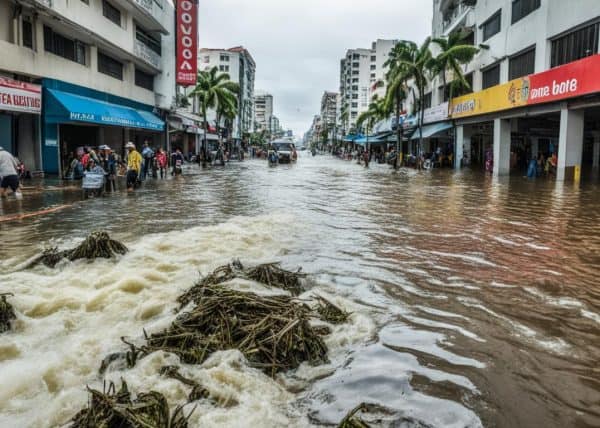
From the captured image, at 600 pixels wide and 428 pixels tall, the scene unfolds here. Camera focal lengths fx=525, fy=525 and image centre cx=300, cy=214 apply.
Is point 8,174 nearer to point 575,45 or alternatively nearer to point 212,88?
point 575,45

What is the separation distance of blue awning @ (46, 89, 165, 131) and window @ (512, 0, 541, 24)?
76.4 feet

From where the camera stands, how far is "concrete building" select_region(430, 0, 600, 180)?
76.9 feet

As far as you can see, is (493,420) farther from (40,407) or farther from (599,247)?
(599,247)

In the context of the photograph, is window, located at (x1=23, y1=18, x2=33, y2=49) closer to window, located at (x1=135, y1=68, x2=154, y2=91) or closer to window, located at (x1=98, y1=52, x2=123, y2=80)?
window, located at (x1=98, y1=52, x2=123, y2=80)

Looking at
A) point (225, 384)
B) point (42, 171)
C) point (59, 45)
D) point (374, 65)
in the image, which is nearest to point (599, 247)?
Answer: point (225, 384)

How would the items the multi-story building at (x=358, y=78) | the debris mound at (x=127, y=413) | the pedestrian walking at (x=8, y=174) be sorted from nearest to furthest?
the debris mound at (x=127, y=413) < the pedestrian walking at (x=8, y=174) < the multi-story building at (x=358, y=78)

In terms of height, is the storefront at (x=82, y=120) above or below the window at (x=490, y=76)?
below

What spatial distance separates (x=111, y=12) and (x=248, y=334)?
31.0m

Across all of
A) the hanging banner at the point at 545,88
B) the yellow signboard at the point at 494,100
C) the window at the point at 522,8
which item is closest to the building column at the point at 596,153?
the yellow signboard at the point at 494,100

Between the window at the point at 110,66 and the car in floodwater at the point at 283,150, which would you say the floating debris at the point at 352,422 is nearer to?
→ the window at the point at 110,66

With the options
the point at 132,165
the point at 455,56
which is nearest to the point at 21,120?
the point at 132,165

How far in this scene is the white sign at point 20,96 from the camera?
19.5m

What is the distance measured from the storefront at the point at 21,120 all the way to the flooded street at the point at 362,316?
1025 centimetres

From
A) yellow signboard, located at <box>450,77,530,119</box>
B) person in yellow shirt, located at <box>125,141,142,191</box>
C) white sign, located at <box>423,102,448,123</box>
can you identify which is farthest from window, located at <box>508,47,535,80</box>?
person in yellow shirt, located at <box>125,141,142,191</box>
